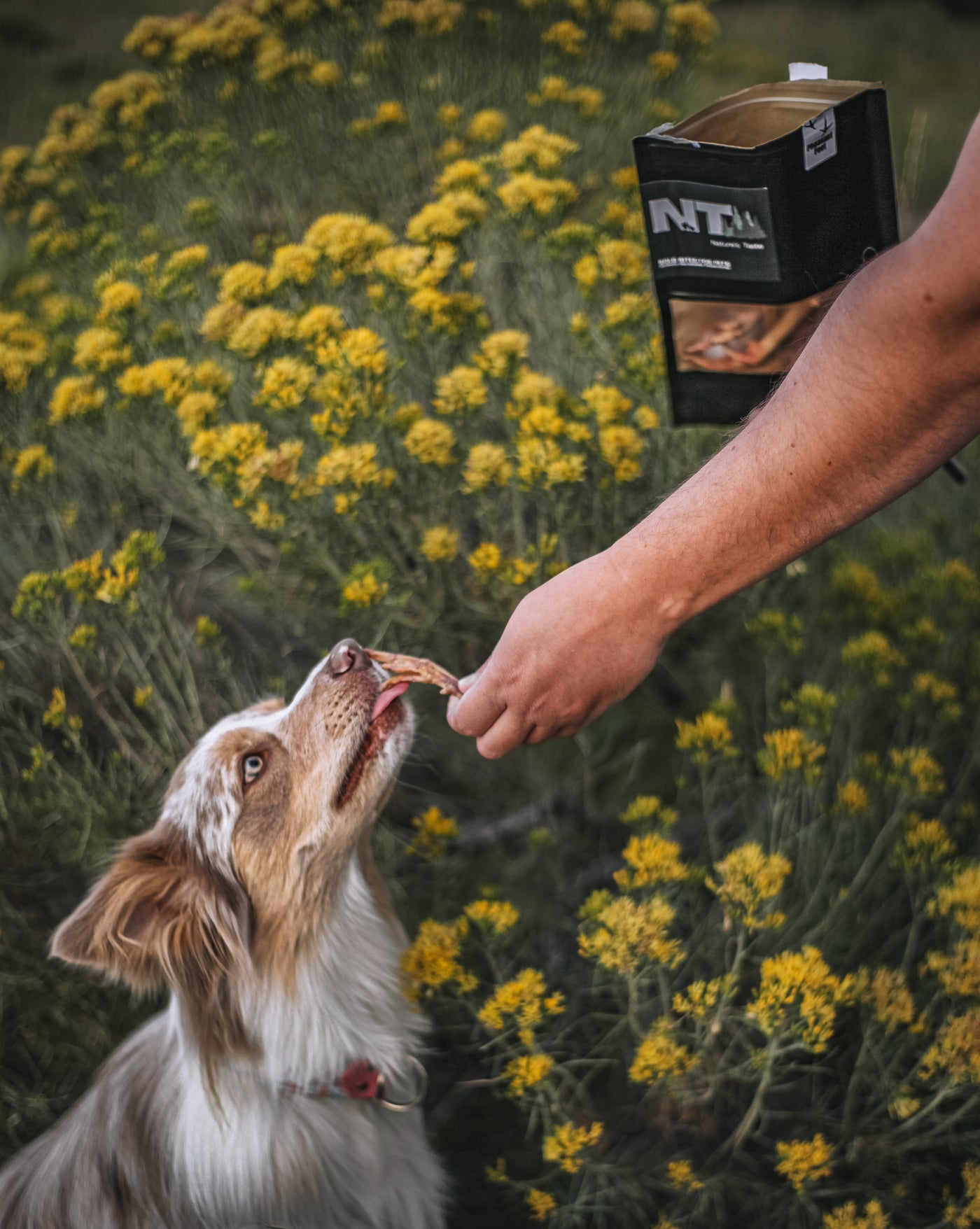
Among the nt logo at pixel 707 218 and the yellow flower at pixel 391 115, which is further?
the yellow flower at pixel 391 115

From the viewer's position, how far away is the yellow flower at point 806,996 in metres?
1.51

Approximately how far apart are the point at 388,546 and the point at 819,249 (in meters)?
1.27

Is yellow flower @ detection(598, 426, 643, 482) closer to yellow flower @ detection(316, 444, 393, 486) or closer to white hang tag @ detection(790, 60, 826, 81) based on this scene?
yellow flower @ detection(316, 444, 393, 486)

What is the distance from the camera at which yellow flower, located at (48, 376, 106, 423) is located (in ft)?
7.73

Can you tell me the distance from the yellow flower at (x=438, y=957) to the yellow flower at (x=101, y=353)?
5.41 ft

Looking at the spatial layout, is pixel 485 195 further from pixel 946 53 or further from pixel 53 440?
pixel 946 53

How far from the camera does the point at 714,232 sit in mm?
1812

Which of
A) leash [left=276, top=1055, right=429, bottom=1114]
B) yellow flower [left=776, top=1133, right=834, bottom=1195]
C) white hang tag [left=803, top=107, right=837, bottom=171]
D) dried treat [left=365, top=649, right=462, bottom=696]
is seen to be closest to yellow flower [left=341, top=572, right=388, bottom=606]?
dried treat [left=365, top=649, right=462, bottom=696]

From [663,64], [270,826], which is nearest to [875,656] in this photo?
[270,826]

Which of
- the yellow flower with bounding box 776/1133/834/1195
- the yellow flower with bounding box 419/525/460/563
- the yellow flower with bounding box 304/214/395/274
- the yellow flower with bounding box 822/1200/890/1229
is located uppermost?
the yellow flower with bounding box 304/214/395/274

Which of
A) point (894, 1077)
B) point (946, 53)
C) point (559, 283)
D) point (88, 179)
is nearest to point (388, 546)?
point (559, 283)

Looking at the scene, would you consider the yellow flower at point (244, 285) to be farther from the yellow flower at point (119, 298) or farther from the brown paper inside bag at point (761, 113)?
the brown paper inside bag at point (761, 113)

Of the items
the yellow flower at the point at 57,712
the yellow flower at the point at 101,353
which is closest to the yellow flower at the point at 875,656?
the yellow flower at the point at 57,712

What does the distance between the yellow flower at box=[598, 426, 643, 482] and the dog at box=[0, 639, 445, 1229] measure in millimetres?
818
